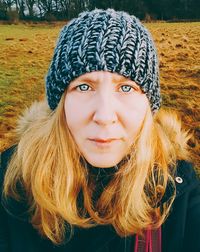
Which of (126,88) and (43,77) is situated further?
(43,77)

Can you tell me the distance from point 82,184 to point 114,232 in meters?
0.32

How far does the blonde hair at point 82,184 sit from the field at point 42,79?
2094 millimetres

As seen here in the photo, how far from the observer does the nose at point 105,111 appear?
1.92m

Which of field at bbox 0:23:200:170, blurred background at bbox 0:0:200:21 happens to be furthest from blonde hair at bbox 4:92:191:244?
blurred background at bbox 0:0:200:21

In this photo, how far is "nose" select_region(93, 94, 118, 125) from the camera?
192 centimetres

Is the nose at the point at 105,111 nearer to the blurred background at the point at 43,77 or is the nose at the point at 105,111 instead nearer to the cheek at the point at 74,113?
the cheek at the point at 74,113

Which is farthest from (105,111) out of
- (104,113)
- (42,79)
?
(42,79)

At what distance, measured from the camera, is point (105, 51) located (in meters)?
2.01

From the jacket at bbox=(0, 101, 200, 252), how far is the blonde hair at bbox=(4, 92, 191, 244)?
0.15ft

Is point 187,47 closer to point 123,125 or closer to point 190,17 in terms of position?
point 123,125

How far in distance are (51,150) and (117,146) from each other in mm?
508

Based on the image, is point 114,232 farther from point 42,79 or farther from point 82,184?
point 42,79

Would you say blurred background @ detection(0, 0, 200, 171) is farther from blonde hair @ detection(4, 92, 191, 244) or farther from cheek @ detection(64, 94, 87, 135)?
cheek @ detection(64, 94, 87, 135)

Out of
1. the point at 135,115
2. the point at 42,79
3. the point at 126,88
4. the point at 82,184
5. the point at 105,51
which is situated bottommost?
the point at 42,79
